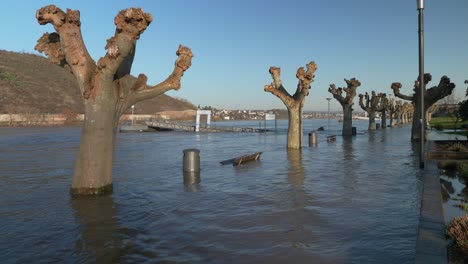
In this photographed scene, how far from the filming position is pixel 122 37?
29.5ft

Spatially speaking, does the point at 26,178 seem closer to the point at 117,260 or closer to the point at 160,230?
the point at 160,230

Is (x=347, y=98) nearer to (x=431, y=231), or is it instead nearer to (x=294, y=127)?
(x=294, y=127)

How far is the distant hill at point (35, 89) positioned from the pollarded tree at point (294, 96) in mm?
71888

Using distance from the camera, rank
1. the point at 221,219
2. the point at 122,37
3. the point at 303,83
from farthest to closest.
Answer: the point at 303,83 < the point at 122,37 < the point at 221,219

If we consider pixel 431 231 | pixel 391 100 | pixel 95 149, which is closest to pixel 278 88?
pixel 95 149

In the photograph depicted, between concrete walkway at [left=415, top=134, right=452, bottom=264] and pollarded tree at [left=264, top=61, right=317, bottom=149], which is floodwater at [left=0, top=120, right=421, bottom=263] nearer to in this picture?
concrete walkway at [left=415, top=134, right=452, bottom=264]

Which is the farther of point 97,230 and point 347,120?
point 347,120

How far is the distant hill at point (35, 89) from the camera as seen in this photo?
282 ft

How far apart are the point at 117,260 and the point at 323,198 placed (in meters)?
5.47

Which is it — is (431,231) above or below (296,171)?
above

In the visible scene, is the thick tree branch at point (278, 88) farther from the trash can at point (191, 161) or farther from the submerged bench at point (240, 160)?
the trash can at point (191, 161)

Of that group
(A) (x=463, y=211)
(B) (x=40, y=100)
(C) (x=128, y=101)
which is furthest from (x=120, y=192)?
(B) (x=40, y=100)

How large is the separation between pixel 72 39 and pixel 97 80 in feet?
3.93

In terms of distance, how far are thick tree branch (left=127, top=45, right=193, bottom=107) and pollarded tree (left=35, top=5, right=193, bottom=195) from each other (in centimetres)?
3
